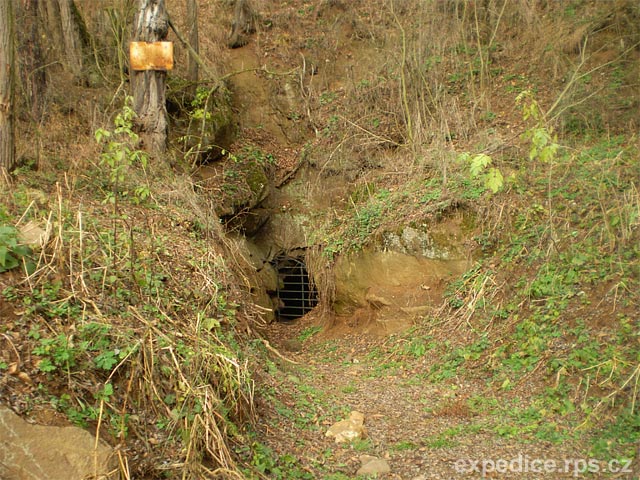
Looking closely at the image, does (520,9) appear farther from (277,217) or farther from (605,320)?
(605,320)

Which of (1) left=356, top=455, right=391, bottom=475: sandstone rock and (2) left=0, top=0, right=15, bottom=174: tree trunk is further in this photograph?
(2) left=0, top=0, right=15, bottom=174: tree trunk

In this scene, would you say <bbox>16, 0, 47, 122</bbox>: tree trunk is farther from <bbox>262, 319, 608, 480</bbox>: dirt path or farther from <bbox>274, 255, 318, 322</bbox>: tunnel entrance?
<bbox>262, 319, 608, 480</bbox>: dirt path

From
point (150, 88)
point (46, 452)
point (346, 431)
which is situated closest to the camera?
point (46, 452)

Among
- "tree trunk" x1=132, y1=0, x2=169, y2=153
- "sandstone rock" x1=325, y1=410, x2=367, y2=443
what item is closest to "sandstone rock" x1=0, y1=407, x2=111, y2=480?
"sandstone rock" x1=325, y1=410, x2=367, y2=443

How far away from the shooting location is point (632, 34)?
31.0 ft

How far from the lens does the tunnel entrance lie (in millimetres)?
10727

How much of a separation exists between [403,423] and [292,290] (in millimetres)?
5704

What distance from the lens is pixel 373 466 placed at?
475 cm

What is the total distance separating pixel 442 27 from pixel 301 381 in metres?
8.39

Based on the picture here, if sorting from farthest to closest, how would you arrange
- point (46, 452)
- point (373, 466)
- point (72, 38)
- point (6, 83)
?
point (72, 38), point (6, 83), point (373, 466), point (46, 452)

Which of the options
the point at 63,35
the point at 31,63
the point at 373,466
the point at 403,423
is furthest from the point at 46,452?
the point at 63,35

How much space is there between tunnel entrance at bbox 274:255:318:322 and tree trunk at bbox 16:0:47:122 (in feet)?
16.2

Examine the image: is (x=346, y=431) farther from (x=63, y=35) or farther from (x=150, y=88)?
(x=63, y=35)

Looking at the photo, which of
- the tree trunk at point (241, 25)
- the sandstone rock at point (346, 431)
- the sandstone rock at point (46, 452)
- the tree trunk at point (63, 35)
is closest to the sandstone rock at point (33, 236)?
the sandstone rock at point (46, 452)
